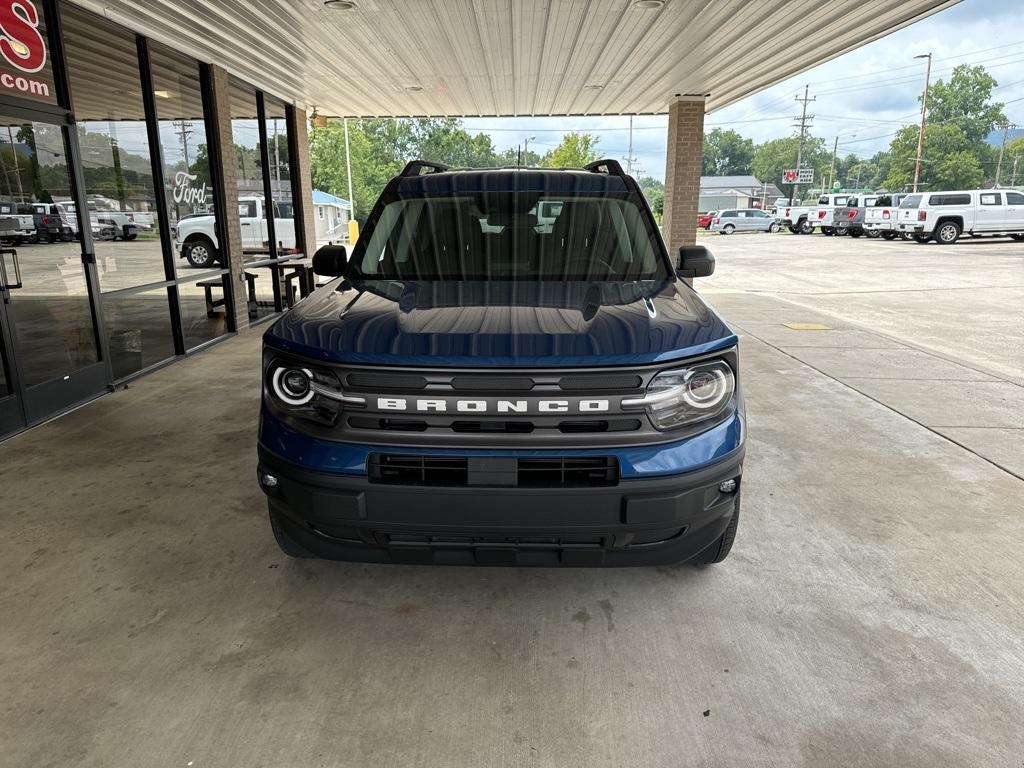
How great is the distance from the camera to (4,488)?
13.0 ft

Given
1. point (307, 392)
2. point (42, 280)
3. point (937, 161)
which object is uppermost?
point (937, 161)

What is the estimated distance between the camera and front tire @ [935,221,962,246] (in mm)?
25375

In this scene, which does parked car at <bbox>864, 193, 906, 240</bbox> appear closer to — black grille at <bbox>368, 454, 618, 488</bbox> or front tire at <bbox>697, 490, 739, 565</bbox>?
front tire at <bbox>697, 490, 739, 565</bbox>

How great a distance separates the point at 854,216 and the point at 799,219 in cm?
539

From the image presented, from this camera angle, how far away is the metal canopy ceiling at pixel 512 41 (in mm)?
6434

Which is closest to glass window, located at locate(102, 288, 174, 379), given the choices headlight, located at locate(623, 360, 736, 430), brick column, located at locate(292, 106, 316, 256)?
brick column, located at locate(292, 106, 316, 256)

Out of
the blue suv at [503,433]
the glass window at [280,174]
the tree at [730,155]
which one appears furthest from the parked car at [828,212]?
the tree at [730,155]

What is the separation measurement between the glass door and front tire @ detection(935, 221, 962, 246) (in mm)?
28697

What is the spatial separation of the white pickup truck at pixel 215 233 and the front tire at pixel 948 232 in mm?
24979

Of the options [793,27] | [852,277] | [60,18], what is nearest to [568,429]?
[60,18]

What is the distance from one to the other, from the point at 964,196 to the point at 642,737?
29.7 meters

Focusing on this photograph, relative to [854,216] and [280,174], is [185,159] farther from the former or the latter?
[854,216]

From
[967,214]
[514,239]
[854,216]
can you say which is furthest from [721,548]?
[854,216]

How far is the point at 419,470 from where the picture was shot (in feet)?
7.44
